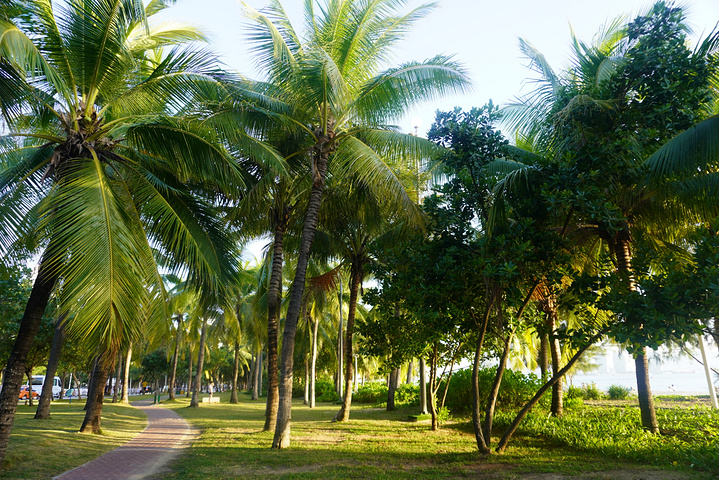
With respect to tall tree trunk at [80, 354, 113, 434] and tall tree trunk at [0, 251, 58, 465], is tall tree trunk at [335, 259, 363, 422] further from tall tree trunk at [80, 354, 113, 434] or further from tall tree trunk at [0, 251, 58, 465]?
tall tree trunk at [0, 251, 58, 465]

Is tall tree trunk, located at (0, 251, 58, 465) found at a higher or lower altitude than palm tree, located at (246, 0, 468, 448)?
lower

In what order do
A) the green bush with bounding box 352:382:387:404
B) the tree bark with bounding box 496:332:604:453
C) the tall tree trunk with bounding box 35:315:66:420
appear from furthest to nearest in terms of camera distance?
the green bush with bounding box 352:382:387:404 → the tall tree trunk with bounding box 35:315:66:420 → the tree bark with bounding box 496:332:604:453

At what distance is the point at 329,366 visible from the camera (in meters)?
40.2

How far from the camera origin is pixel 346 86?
9.48 meters

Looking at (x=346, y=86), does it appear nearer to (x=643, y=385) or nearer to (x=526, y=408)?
(x=526, y=408)

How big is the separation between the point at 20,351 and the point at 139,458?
3.69 meters

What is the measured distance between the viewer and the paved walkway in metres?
7.45

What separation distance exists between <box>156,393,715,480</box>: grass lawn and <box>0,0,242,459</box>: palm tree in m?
3.32

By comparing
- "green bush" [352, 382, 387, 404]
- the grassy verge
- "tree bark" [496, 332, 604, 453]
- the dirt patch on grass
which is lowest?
"green bush" [352, 382, 387, 404]

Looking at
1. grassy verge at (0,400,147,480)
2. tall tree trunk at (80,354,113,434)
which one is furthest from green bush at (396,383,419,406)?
tall tree trunk at (80,354,113,434)

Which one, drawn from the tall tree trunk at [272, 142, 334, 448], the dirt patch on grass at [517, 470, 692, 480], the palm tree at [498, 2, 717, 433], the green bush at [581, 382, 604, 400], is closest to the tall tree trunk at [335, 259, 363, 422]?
the tall tree trunk at [272, 142, 334, 448]

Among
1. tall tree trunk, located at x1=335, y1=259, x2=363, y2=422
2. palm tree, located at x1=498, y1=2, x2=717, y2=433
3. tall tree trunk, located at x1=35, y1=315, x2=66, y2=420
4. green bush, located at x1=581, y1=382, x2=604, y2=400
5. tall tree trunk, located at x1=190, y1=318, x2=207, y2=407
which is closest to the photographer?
palm tree, located at x1=498, y1=2, x2=717, y2=433

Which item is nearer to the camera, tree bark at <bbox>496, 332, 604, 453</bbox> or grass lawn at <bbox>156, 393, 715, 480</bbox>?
grass lawn at <bbox>156, 393, 715, 480</bbox>

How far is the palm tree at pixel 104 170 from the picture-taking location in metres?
6.09
